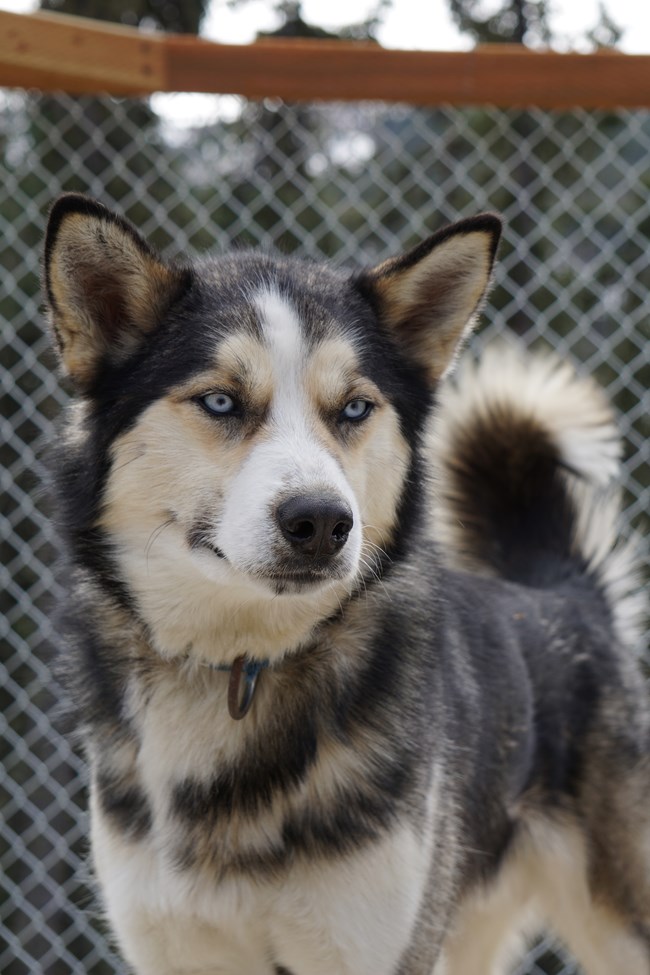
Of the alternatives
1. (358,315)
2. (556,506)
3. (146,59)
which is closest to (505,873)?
(556,506)

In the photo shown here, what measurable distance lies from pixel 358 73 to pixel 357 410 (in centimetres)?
157

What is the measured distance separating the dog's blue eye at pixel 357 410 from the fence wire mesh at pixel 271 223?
5.58 feet

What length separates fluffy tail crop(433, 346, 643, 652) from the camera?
10.2 ft

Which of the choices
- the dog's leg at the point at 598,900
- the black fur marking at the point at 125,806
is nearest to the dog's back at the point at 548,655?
the dog's leg at the point at 598,900

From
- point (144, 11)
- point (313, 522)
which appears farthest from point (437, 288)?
point (144, 11)

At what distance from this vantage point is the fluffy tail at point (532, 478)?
10.2ft

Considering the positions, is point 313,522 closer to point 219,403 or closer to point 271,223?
point 219,403

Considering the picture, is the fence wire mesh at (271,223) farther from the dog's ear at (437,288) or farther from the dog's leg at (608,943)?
the dog's ear at (437,288)

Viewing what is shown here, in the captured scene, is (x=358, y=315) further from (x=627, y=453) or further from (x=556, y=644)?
(x=627, y=453)

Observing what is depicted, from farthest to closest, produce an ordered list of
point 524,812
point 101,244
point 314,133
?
point 314,133 < point 524,812 < point 101,244

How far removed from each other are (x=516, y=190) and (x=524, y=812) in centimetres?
298

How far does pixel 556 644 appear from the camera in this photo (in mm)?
2830

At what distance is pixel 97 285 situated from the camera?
1987 millimetres

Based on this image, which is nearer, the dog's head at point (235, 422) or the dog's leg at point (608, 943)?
the dog's head at point (235, 422)
